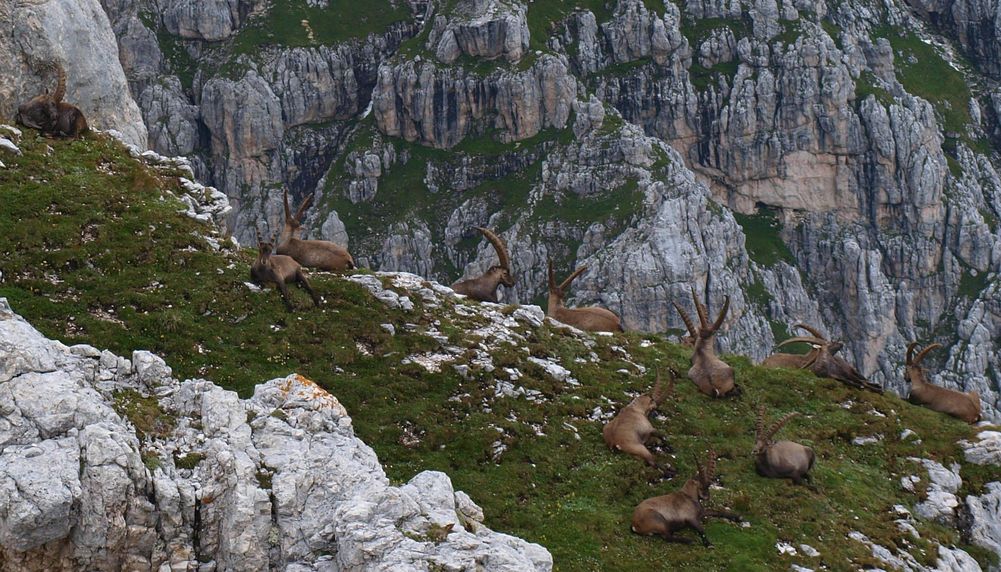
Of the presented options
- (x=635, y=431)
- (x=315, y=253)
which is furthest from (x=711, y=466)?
(x=315, y=253)

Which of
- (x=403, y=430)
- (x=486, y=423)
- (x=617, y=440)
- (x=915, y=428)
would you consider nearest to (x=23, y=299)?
(x=403, y=430)

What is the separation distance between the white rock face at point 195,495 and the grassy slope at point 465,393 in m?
4.35

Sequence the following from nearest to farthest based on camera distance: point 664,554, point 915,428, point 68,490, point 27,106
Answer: point 68,490 → point 664,554 → point 915,428 → point 27,106

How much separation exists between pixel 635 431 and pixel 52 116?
2545cm

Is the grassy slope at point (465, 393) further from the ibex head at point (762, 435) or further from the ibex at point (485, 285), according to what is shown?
the ibex at point (485, 285)

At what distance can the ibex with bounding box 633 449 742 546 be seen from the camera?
68.3 feet

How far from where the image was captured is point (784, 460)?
24375 mm

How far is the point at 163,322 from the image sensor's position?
2423 centimetres

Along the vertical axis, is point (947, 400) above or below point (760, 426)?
below

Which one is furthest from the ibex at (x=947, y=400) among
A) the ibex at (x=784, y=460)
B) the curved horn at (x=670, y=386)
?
the curved horn at (x=670, y=386)

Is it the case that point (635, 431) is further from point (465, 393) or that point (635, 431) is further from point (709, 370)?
point (709, 370)

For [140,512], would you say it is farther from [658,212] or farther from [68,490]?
[658,212]

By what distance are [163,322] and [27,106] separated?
15347 millimetres

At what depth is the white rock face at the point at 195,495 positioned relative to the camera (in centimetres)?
1498
